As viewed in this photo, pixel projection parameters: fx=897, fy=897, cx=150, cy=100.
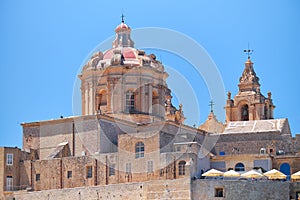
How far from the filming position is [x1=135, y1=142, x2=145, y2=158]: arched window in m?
80.8

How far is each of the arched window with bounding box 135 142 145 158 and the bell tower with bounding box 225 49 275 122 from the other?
85.6 ft

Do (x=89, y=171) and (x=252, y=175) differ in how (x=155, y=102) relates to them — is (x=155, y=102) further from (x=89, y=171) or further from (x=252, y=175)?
(x=252, y=175)

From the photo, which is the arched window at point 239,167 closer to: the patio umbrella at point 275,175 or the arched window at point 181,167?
the patio umbrella at point 275,175

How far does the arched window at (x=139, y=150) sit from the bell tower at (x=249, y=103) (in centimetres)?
2609

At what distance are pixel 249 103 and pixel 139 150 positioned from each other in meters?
27.9

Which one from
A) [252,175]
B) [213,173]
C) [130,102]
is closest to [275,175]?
[252,175]

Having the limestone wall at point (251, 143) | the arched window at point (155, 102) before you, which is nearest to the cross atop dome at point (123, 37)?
the arched window at point (155, 102)

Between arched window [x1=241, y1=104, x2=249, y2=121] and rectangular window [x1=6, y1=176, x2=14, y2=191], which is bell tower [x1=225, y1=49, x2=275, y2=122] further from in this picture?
rectangular window [x1=6, y1=176, x2=14, y2=191]

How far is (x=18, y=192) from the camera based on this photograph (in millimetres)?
83625

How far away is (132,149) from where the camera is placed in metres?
81.0

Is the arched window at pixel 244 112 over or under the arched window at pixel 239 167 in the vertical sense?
over

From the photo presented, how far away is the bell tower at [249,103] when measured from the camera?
10450cm

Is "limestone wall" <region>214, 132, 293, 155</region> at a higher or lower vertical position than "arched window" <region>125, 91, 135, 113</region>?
lower

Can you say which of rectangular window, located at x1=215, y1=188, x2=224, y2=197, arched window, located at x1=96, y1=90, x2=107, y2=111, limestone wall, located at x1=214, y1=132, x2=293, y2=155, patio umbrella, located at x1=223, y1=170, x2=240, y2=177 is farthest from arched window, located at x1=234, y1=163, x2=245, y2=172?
arched window, located at x1=96, y1=90, x2=107, y2=111
